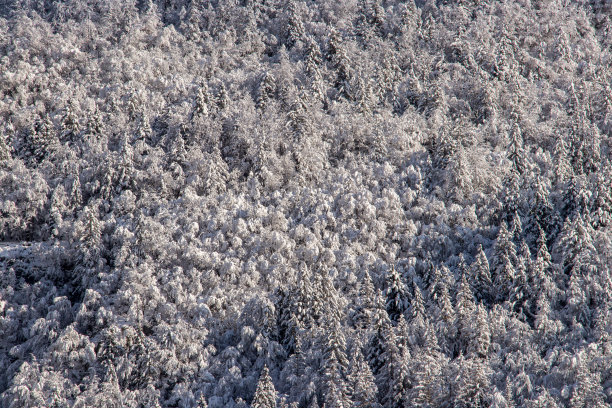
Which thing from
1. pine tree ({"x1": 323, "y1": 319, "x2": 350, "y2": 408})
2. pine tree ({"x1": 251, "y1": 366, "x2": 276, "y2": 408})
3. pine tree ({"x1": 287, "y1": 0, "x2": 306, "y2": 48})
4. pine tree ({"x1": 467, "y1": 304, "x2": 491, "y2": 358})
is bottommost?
pine tree ({"x1": 251, "y1": 366, "x2": 276, "y2": 408})

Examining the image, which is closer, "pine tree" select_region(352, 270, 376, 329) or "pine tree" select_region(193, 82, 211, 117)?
"pine tree" select_region(352, 270, 376, 329)

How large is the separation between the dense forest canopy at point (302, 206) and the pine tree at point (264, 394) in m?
0.15

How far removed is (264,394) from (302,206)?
24.1 meters

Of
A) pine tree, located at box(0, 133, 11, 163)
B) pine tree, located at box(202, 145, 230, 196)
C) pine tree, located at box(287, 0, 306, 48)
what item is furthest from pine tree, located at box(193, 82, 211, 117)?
pine tree, located at box(0, 133, 11, 163)

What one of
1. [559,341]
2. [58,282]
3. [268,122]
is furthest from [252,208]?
[559,341]

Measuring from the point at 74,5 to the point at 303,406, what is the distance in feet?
234

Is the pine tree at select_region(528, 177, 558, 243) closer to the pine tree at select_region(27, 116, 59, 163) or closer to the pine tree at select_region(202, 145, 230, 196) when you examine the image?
the pine tree at select_region(202, 145, 230, 196)

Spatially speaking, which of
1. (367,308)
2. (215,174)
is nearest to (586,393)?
(367,308)

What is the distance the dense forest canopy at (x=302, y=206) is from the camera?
168 feet

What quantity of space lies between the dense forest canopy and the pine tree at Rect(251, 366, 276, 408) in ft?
0.50

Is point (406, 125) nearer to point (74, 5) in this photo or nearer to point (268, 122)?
point (268, 122)

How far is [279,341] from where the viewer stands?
5566cm

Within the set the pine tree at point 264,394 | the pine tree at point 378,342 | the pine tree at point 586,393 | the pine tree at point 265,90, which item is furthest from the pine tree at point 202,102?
the pine tree at point 586,393

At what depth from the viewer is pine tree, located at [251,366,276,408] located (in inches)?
1837
